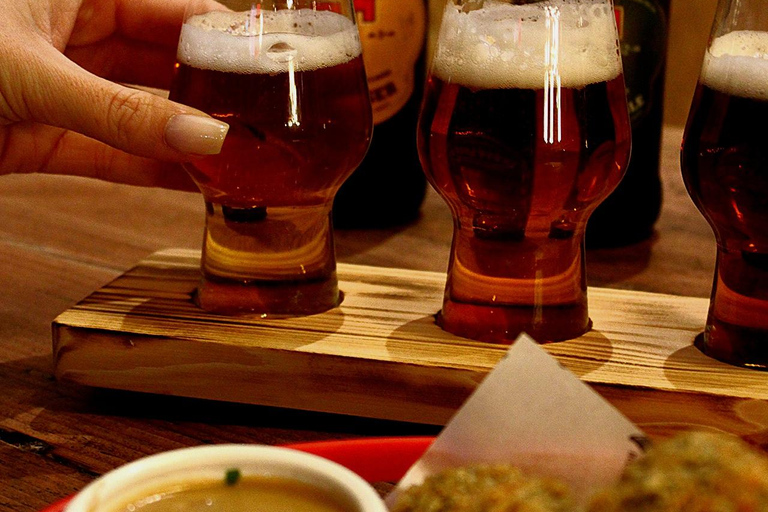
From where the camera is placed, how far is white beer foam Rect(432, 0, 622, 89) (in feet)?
2.71

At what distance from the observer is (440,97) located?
872 millimetres

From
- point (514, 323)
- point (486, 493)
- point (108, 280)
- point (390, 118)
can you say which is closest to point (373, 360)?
point (514, 323)

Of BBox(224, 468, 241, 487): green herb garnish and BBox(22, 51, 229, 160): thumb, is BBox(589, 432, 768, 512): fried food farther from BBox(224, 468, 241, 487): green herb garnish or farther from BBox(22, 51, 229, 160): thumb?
BBox(22, 51, 229, 160): thumb

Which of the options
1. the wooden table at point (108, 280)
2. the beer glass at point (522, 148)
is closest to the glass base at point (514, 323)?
the beer glass at point (522, 148)

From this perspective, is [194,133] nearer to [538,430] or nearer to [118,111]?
[118,111]

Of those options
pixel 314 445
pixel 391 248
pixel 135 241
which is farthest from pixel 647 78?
pixel 314 445

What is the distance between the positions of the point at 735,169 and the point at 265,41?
435 mm

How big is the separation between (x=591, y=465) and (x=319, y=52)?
53 cm

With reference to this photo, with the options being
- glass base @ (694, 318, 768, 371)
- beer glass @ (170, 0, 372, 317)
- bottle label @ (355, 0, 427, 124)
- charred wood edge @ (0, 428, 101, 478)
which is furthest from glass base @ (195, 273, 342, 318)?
bottle label @ (355, 0, 427, 124)

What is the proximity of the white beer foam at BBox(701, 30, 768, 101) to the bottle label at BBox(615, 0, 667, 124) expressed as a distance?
0.47 m

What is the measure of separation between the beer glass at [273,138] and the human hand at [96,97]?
5 cm

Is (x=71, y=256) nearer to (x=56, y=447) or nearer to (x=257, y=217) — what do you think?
(x=257, y=217)

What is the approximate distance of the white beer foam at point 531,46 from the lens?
82 cm

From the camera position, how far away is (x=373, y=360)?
0.83m
